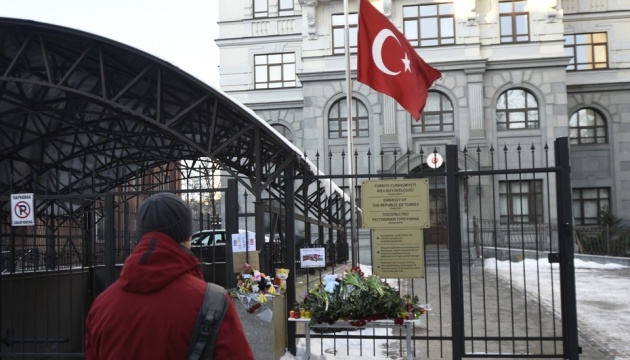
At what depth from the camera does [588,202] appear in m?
41.2

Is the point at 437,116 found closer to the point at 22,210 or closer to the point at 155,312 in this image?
the point at 22,210

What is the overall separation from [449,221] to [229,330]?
6235mm

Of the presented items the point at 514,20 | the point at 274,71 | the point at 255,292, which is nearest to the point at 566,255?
Answer: the point at 255,292

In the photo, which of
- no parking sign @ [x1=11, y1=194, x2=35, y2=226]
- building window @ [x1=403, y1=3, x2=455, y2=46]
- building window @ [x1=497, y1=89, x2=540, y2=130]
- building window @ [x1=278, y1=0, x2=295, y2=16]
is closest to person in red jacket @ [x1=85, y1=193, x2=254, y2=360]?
no parking sign @ [x1=11, y1=194, x2=35, y2=226]

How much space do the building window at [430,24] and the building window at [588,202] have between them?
12972 millimetres

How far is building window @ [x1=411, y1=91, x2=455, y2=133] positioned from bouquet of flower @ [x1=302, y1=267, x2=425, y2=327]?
1160 inches

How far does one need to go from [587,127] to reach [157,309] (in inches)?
1692

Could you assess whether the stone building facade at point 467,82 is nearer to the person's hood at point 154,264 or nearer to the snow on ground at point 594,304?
the snow on ground at point 594,304

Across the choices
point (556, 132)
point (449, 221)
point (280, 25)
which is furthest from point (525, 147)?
point (449, 221)

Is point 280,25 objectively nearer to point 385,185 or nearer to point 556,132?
point 556,132

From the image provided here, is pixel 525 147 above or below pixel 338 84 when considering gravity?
below

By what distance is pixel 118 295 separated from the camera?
2900 millimetres

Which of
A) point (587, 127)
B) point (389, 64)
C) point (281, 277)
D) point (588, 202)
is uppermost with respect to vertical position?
point (587, 127)

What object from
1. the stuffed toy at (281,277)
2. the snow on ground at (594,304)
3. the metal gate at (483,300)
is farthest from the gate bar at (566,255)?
the stuffed toy at (281,277)
